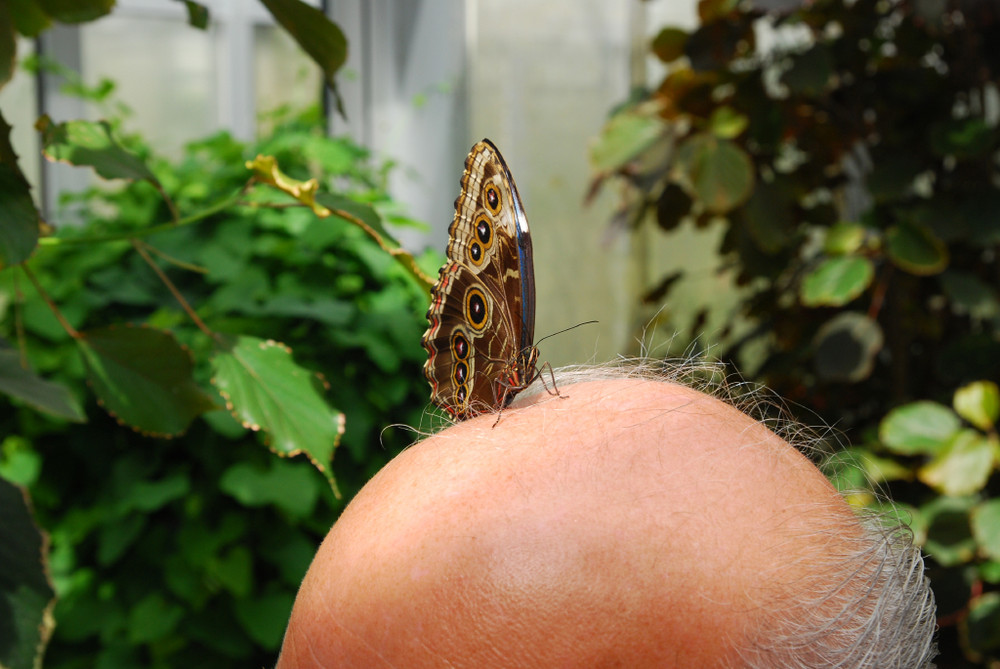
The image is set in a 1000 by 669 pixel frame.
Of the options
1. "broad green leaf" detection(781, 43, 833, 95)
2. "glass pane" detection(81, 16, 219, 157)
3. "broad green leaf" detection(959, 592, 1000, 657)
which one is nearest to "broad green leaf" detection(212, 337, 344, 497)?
"broad green leaf" detection(959, 592, 1000, 657)

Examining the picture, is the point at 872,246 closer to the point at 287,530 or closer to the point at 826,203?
the point at 826,203

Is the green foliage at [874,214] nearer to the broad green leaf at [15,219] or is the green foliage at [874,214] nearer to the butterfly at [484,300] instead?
the butterfly at [484,300]

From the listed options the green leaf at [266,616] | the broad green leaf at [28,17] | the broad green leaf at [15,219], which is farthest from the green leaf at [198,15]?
the green leaf at [266,616]

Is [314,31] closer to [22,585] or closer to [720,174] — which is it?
[22,585]

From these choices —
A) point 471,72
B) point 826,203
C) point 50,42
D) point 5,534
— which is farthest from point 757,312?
point 50,42

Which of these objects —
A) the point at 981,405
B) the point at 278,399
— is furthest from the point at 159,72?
the point at 981,405

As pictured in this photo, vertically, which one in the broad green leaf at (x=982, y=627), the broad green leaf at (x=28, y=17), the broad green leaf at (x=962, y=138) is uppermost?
the broad green leaf at (x=28, y=17)
